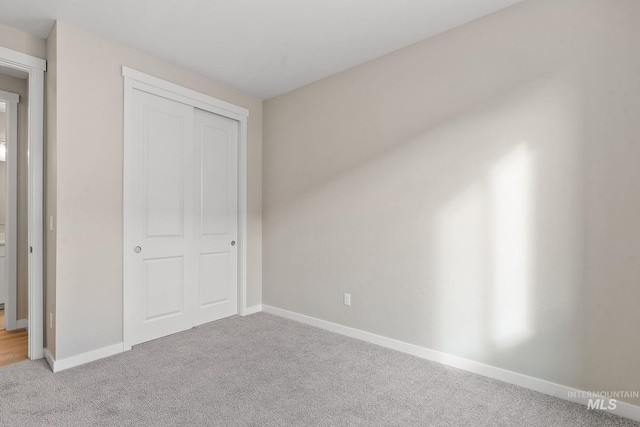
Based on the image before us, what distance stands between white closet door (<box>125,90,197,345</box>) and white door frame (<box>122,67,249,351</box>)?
0.09 feet

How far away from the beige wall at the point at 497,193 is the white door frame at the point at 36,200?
2421 millimetres

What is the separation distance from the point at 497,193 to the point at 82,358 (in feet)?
11.2

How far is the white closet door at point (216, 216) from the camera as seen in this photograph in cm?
354

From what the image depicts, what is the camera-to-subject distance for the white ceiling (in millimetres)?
2324

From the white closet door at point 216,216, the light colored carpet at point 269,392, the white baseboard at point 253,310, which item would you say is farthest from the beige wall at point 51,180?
the white baseboard at point 253,310

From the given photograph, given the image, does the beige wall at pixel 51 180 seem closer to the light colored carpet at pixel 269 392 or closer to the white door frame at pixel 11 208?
the light colored carpet at pixel 269 392

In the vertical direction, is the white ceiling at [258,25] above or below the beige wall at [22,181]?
above

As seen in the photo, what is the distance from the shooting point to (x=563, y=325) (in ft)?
6.89

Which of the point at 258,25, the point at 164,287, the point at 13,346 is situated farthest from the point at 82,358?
the point at 258,25

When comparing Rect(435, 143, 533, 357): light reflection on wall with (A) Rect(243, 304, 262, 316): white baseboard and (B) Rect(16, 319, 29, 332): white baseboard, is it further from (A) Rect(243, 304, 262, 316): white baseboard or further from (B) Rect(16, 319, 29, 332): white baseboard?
(B) Rect(16, 319, 29, 332): white baseboard

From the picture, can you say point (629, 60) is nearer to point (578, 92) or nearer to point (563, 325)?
point (578, 92)

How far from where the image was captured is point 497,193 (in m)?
2.35

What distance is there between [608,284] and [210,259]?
3.40 metres

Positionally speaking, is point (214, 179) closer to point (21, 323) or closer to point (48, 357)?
point (48, 357)
